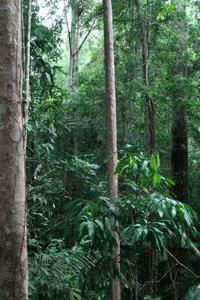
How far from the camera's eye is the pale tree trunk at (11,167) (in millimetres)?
1457

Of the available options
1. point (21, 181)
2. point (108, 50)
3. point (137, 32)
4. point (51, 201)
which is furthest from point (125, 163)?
point (137, 32)

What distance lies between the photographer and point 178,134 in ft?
21.1

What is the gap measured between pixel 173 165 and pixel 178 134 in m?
0.56

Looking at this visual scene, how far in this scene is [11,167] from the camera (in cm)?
148

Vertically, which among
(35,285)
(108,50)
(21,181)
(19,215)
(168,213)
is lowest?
(35,285)

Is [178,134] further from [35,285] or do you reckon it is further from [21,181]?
[21,181]

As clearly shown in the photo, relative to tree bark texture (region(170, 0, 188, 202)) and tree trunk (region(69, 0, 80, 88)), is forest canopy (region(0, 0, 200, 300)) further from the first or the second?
tree trunk (region(69, 0, 80, 88))

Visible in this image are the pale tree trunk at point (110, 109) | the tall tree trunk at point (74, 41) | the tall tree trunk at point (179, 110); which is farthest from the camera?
the tall tree trunk at point (74, 41)

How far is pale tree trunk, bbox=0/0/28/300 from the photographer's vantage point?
146 cm

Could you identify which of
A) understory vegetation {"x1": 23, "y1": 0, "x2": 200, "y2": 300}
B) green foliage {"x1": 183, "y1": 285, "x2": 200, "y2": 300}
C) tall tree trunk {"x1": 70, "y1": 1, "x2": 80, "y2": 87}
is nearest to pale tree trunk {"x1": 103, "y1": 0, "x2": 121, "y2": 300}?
understory vegetation {"x1": 23, "y1": 0, "x2": 200, "y2": 300}

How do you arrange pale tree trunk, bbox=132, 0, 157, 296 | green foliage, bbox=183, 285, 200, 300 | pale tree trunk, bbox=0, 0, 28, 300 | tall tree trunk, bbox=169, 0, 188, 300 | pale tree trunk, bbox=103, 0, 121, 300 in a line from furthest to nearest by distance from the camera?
1. tall tree trunk, bbox=169, 0, 188, 300
2. pale tree trunk, bbox=132, 0, 157, 296
3. pale tree trunk, bbox=103, 0, 121, 300
4. green foliage, bbox=183, 285, 200, 300
5. pale tree trunk, bbox=0, 0, 28, 300

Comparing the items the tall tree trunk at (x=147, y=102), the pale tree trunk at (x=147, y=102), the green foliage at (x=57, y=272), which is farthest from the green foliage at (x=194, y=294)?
the tall tree trunk at (x=147, y=102)

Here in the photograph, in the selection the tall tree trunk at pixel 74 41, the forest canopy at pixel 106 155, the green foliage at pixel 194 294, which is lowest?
the green foliage at pixel 194 294

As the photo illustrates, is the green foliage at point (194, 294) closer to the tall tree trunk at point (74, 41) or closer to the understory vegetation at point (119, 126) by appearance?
the understory vegetation at point (119, 126)
